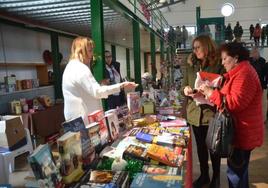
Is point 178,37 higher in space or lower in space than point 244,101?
higher

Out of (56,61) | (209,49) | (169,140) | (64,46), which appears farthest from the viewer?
(64,46)

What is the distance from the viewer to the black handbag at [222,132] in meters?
Answer: 2.18

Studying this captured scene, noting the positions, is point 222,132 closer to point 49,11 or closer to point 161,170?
point 161,170

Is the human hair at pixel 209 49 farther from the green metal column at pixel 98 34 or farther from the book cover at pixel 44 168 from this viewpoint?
the book cover at pixel 44 168

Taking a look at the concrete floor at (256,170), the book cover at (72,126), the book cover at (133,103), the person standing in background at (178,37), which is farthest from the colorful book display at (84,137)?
the person standing in background at (178,37)

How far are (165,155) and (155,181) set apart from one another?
0.39 meters

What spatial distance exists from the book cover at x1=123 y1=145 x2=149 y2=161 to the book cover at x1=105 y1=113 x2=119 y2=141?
36 cm

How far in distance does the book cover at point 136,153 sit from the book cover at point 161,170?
0.09 meters

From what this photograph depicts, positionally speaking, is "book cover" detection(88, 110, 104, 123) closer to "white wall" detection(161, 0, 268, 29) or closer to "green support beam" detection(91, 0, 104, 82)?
"green support beam" detection(91, 0, 104, 82)

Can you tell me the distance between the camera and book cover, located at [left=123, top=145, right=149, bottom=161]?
5.27 ft

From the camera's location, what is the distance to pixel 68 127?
151cm

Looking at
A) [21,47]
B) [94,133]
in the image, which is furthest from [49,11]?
[94,133]

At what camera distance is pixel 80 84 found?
221cm

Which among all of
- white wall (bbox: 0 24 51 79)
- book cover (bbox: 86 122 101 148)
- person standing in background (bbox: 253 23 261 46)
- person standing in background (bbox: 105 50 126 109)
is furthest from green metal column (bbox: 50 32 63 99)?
person standing in background (bbox: 253 23 261 46)
